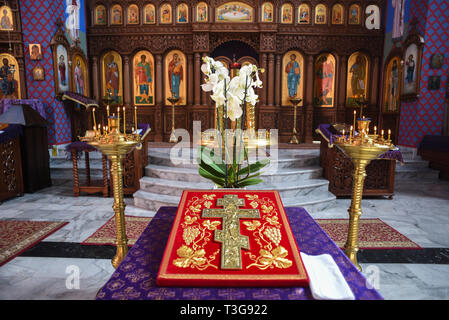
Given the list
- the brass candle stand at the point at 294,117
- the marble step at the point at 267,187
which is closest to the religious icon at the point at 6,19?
the marble step at the point at 267,187

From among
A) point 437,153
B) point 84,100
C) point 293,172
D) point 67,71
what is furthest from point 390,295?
point 67,71

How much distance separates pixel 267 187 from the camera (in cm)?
520

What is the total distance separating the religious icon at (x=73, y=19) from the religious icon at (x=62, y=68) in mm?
786

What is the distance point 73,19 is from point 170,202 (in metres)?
7.52

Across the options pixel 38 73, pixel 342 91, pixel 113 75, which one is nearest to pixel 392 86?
pixel 342 91

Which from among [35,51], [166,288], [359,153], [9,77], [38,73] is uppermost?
[35,51]

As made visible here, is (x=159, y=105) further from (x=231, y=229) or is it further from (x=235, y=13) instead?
(x=231, y=229)

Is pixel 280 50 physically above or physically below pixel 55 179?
above

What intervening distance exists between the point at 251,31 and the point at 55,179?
7.16 meters

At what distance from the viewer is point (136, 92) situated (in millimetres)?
10164

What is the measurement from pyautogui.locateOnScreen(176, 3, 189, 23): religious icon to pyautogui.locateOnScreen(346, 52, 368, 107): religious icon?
18.7ft

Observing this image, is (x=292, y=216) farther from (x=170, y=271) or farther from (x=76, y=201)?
(x=76, y=201)

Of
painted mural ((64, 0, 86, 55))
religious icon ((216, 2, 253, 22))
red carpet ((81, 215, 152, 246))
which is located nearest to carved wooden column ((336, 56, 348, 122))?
religious icon ((216, 2, 253, 22))

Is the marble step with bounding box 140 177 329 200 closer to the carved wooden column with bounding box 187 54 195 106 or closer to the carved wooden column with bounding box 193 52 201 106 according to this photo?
the carved wooden column with bounding box 193 52 201 106
